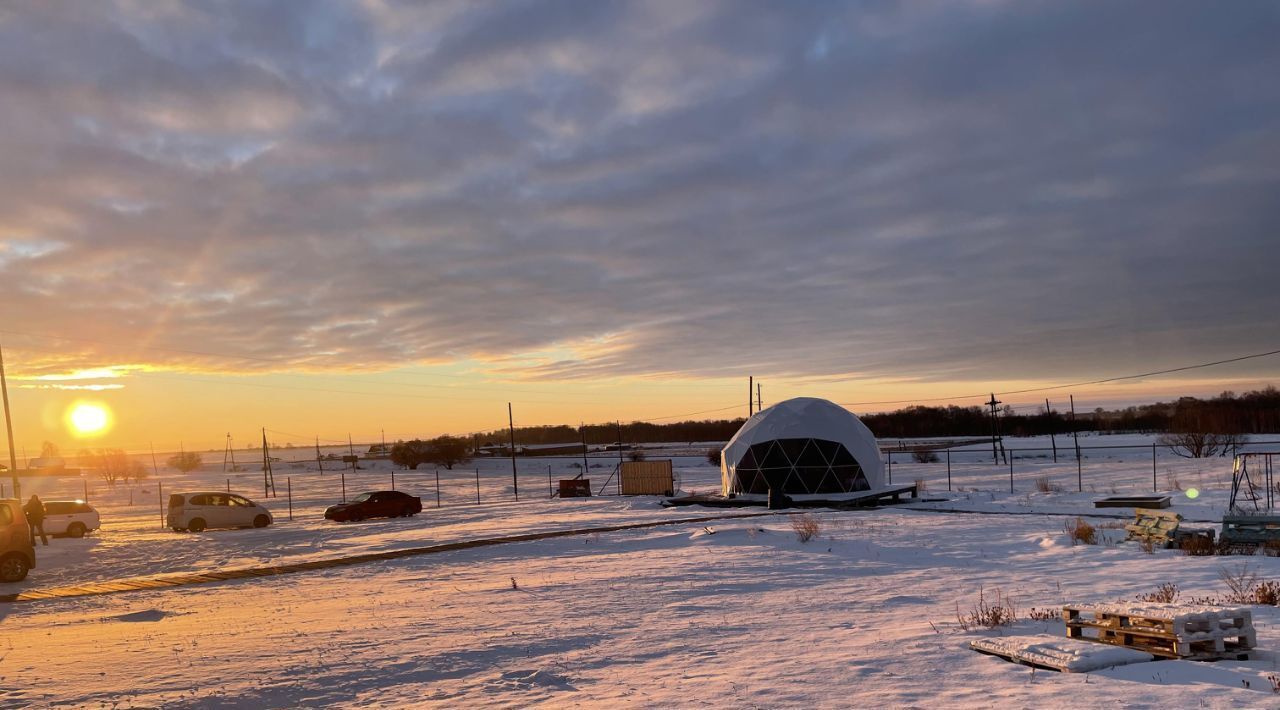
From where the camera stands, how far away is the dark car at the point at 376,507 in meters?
34.8

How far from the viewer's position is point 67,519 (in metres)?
31.5

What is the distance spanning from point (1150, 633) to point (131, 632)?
42.6 ft

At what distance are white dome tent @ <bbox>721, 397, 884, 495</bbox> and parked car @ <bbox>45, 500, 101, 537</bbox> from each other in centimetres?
→ 2584

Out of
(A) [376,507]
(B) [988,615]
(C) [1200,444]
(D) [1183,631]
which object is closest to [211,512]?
(A) [376,507]

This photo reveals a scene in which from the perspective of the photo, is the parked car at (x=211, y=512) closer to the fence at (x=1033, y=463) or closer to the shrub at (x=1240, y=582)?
the fence at (x=1033, y=463)

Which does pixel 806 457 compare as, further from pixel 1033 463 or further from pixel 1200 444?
pixel 1200 444

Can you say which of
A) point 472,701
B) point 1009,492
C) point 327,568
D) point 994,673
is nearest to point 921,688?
point 994,673

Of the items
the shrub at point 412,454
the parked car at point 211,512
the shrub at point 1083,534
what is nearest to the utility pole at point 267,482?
the shrub at point 412,454

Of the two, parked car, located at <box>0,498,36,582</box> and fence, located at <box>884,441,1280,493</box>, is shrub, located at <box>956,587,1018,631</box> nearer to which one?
parked car, located at <box>0,498,36,582</box>

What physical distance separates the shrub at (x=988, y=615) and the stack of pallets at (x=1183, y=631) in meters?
1.46

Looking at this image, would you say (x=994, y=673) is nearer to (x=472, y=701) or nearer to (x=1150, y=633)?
(x=1150, y=633)

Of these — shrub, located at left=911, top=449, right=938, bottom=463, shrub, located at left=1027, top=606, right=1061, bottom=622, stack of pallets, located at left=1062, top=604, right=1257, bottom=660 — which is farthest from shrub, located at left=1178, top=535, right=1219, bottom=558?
shrub, located at left=911, top=449, right=938, bottom=463

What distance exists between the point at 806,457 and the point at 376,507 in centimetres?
1858

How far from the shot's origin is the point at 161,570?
810 inches
